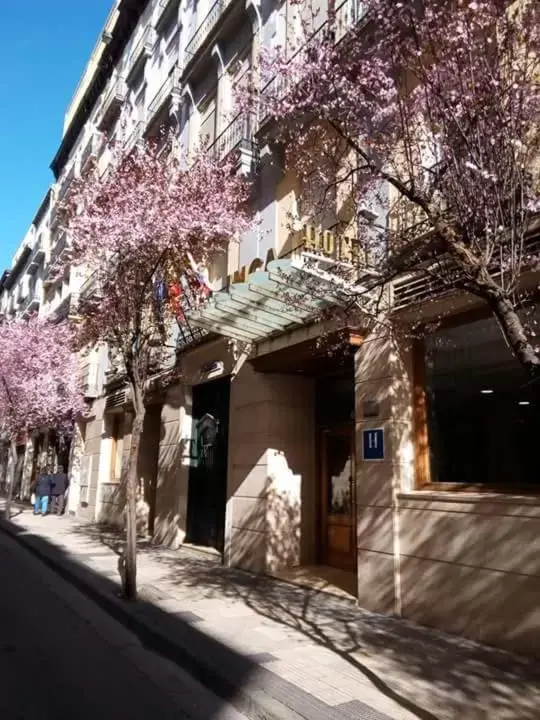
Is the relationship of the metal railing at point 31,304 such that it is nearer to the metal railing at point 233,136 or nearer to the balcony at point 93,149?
the balcony at point 93,149

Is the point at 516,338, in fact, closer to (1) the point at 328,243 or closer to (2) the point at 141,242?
(1) the point at 328,243

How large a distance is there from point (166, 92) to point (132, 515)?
47.2 feet

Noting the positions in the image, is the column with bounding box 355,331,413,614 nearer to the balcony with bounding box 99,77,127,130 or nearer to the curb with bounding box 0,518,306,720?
the curb with bounding box 0,518,306,720

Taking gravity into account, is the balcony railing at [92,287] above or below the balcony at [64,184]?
below

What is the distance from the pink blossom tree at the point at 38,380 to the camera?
22016mm

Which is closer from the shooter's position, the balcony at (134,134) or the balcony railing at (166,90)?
the balcony railing at (166,90)

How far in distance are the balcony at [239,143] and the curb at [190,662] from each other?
341 inches

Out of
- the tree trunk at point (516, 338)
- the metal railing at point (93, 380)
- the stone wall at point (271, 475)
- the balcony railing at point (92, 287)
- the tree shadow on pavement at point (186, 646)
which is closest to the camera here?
the tree trunk at point (516, 338)

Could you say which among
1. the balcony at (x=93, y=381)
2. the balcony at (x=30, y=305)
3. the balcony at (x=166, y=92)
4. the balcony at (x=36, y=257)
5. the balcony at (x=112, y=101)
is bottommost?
the balcony at (x=93, y=381)

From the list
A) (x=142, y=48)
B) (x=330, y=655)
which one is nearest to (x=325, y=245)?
(x=330, y=655)

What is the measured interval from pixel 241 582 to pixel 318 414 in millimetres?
3435

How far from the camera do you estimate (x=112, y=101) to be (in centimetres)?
2398

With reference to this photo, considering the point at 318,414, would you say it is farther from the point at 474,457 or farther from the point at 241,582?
the point at 474,457

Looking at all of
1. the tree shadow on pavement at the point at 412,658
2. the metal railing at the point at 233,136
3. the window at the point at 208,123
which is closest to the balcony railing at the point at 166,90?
the window at the point at 208,123
